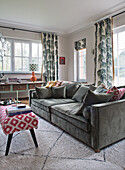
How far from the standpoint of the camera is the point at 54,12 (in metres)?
4.26

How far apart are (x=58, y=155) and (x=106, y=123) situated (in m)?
0.74

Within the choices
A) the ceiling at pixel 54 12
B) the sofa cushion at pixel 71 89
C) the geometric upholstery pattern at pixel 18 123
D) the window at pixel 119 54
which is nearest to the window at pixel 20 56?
the ceiling at pixel 54 12

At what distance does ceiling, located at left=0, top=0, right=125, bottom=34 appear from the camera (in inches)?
146

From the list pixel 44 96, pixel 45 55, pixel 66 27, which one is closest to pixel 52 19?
pixel 66 27

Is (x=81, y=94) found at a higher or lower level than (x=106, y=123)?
higher

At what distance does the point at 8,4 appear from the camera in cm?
376

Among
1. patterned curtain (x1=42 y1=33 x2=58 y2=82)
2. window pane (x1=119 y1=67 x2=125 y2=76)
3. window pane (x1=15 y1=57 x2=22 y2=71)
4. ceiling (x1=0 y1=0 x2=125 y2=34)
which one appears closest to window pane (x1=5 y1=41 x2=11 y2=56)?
window pane (x1=15 y1=57 x2=22 y2=71)

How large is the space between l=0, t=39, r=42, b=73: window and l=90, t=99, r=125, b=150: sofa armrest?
174 inches

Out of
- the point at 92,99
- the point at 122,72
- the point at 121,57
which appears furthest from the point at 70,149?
the point at 121,57

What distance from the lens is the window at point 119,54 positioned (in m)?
4.11

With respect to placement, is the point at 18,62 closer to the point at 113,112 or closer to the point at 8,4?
the point at 8,4

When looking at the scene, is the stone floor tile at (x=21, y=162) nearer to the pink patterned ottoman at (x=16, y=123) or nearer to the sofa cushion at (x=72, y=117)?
the pink patterned ottoman at (x=16, y=123)

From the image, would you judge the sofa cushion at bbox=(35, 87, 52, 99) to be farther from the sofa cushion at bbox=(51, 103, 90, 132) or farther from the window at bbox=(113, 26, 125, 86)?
the window at bbox=(113, 26, 125, 86)

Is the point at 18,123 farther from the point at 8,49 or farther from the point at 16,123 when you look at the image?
the point at 8,49
